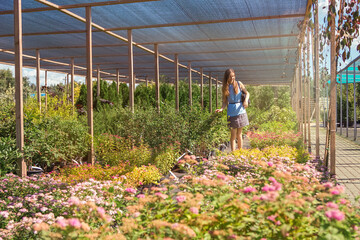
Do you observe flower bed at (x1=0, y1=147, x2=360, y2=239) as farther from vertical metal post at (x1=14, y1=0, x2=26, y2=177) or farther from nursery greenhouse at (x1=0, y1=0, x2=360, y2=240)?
vertical metal post at (x1=14, y1=0, x2=26, y2=177)

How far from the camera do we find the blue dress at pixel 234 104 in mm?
6800

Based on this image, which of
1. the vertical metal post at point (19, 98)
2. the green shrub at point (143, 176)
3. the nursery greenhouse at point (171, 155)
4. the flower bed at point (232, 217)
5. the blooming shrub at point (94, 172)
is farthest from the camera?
the green shrub at point (143, 176)

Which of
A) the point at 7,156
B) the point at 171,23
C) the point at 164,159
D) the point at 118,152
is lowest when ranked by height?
the point at 164,159

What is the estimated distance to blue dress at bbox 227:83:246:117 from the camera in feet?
22.3

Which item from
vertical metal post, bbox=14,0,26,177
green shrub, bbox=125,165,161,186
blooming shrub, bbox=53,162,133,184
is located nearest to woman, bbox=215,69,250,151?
green shrub, bbox=125,165,161,186

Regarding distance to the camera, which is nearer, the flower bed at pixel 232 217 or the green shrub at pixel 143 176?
the flower bed at pixel 232 217

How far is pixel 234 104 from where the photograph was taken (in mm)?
6859

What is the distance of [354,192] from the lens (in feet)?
15.4

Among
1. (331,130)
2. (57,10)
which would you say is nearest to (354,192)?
(331,130)

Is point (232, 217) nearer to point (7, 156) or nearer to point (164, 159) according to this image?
point (7, 156)

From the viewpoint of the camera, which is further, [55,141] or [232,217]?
[55,141]

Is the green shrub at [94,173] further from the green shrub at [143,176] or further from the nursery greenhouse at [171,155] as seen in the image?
the green shrub at [143,176]

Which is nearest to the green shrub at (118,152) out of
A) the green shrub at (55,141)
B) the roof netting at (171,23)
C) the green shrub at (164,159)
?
the green shrub at (164,159)

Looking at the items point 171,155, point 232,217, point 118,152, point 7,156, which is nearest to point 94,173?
point 7,156
